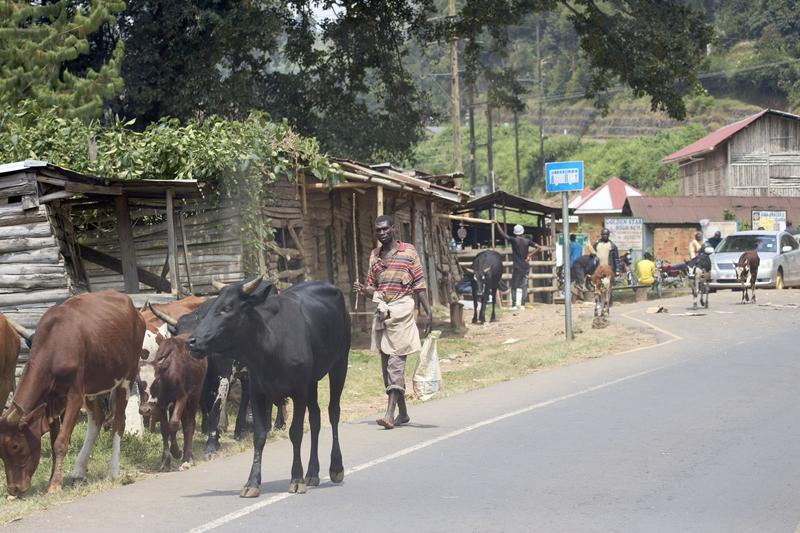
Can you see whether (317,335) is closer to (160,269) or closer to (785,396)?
(785,396)

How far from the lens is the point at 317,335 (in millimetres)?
9398

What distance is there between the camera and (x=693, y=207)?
177 ft

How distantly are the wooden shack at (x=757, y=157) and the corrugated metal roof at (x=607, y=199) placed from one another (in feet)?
15.8

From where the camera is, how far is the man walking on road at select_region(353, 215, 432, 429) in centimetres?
1235

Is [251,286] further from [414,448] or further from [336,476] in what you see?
[414,448]

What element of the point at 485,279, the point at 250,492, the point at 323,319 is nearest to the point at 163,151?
the point at 323,319

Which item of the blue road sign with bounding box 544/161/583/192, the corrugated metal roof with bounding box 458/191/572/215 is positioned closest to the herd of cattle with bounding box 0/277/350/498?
the blue road sign with bounding box 544/161/583/192

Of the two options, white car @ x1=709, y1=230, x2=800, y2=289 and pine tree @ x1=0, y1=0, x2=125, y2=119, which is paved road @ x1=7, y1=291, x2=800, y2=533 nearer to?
pine tree @ x1=0, y1=0, x2=125, y2=119

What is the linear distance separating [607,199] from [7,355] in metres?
54.5

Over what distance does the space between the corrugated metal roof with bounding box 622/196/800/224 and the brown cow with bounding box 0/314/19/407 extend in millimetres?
42488

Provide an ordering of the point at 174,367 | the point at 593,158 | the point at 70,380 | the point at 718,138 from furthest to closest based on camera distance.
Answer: the point at 593,158 → the point at 718,138 → the point at 174,367 → the point at 70,380

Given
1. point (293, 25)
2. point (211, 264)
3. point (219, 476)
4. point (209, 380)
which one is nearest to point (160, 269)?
point (211, 264)

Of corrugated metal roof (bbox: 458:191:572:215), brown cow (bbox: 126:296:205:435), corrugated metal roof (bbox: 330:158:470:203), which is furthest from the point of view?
corrugated metal roof (bbox: 458:191:572:215)

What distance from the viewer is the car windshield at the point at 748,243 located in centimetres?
3516
